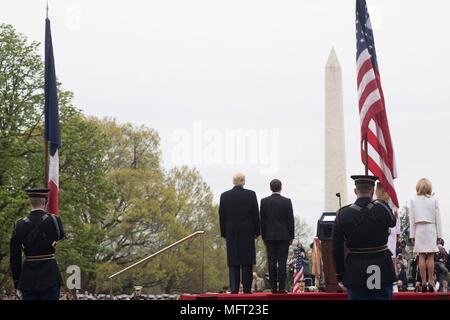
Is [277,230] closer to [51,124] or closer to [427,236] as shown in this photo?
→ [427,236]

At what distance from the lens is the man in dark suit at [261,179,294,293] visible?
16.1 meters

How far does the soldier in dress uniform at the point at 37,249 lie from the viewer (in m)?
13.5

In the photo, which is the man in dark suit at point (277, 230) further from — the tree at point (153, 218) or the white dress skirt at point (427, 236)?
the tree at point (153, 218)

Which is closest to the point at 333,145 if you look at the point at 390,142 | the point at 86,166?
the point at 86,166

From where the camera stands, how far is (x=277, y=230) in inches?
634

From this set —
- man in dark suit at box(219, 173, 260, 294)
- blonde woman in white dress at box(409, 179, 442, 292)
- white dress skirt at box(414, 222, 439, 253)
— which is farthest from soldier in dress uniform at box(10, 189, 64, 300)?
white dress skirt at box(414, 222, 439, 253)

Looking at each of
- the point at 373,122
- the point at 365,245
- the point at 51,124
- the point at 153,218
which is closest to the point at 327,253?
the point at 373,122

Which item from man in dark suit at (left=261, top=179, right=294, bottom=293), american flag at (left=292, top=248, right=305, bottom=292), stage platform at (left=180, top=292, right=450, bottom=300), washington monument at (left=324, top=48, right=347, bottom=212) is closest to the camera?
stage platform at (left=180, top=292, right=450, bottom=300)

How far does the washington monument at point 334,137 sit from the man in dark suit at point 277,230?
34.3 m

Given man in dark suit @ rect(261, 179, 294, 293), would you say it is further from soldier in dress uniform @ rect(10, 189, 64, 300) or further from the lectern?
soldier in dress uniform @ rect(10, 189, 64, 300)

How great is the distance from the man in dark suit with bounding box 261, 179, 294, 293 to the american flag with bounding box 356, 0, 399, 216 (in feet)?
4.36

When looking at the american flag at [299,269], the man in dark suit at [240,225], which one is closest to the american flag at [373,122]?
the man in dark suit at [240,225]
